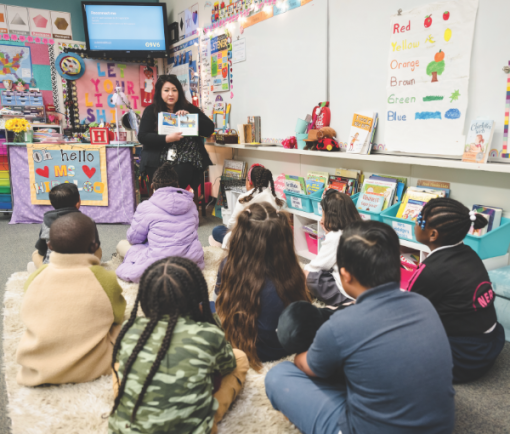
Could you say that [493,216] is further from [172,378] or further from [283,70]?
[283,70]

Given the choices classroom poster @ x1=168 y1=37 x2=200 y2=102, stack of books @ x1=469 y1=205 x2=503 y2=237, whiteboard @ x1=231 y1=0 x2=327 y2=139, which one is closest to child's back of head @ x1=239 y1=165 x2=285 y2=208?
whiteboard @ x1=231 y1=0 x2=327 y2=139

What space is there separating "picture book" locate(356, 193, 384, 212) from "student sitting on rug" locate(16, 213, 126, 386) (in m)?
1.71

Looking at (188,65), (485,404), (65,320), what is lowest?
(485,404)

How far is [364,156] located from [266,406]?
5.68 ft

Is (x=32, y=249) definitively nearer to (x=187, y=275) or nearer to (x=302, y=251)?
(x=302, y=251)

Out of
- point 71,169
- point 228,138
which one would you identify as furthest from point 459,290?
point 71,169

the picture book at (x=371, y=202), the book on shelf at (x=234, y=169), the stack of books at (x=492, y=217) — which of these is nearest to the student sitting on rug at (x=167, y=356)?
the stack of books at (x=492, y=217)

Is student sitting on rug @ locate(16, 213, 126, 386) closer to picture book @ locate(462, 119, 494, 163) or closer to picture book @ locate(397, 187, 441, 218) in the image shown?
picture book @ locate(397, 187, 441, 218)

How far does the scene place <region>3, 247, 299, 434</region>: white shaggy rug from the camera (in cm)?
136

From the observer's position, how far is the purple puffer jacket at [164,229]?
2.44m

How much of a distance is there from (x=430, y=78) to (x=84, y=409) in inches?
93.5

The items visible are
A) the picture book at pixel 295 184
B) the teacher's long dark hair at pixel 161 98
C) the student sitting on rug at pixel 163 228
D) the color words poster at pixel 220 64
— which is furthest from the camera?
the color words poster at pixel 220 64

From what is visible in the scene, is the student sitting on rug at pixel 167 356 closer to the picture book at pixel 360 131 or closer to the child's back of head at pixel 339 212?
the child's back of head at pixel 339 212

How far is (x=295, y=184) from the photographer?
3283mm
